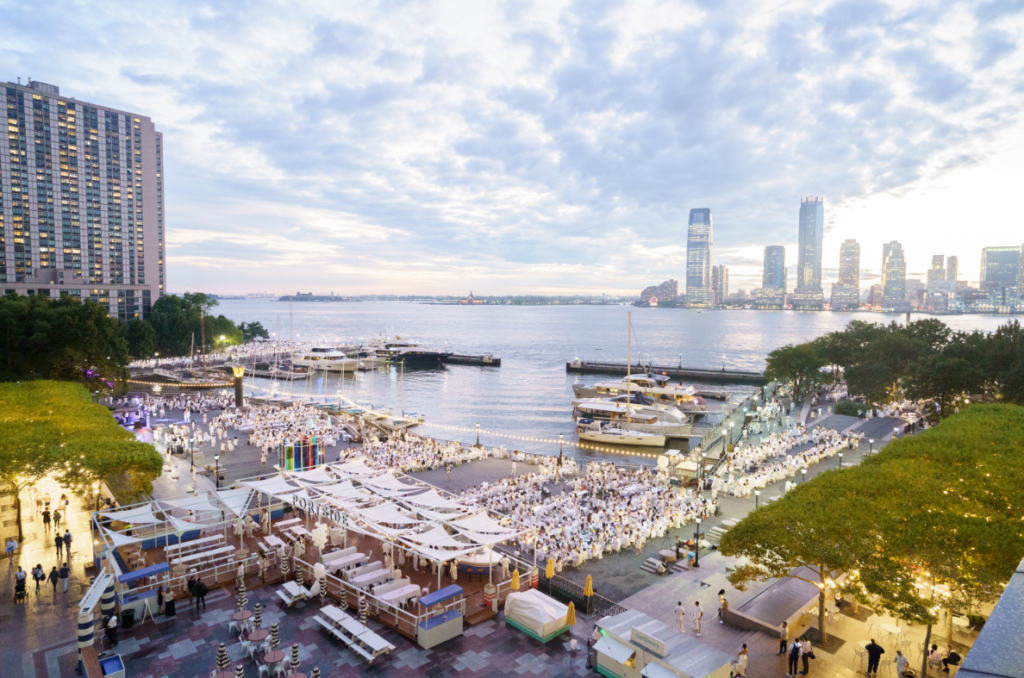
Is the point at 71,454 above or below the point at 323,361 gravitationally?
above

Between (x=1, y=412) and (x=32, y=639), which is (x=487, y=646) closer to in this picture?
(x=32, y=639)

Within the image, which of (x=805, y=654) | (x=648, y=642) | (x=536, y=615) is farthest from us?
(x=536, y=615)

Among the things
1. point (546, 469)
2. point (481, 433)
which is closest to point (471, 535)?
point (546, 469)

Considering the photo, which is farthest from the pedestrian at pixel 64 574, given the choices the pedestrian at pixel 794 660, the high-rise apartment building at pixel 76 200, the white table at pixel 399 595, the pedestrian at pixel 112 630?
the high-rise apartment building at pixel 76 200

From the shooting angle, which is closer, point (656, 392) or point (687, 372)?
point (656, 392)

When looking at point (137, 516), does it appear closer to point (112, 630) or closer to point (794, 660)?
point (112, 630)

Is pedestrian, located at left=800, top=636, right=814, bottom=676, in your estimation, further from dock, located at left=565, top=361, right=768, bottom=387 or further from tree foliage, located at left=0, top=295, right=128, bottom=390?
dock, located at left=565, top=361, right=768, bottom=387

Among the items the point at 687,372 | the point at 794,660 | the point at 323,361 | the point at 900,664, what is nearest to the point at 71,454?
the point at 794,660

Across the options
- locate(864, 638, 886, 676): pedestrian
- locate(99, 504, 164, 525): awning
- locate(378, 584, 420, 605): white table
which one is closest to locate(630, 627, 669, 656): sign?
locate(864, 638, 886, 676): pedestrian

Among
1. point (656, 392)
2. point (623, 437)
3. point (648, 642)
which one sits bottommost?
point (623, 437)
